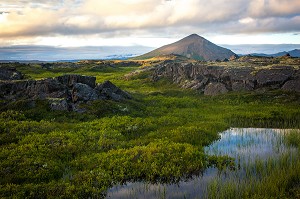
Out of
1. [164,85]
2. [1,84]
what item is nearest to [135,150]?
[1,84]

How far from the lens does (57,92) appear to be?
38688mm

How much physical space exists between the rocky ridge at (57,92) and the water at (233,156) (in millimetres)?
18037

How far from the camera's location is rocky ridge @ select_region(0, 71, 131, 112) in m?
36.8

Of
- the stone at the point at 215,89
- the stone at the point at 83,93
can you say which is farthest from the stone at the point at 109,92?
the stone at the point at 215,89

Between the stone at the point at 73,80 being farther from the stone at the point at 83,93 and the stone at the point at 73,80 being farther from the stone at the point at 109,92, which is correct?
the stone at the point at 83,93

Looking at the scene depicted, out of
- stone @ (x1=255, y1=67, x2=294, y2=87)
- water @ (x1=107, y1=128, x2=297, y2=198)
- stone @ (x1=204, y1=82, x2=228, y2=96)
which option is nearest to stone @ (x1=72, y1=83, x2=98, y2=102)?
water @ (x1=107, y1=128, x2=297, y2=198)

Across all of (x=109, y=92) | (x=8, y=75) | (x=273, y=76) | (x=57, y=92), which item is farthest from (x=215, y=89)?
(x=8, y=75)

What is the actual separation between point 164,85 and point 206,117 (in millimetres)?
29129

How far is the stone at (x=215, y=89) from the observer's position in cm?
5160

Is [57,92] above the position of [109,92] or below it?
above

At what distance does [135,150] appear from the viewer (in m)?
22.9

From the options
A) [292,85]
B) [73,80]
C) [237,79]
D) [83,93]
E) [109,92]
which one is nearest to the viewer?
[83,93]

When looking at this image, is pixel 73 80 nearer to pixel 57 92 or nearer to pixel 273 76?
pixel 57 92

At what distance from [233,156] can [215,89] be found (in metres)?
30.8
